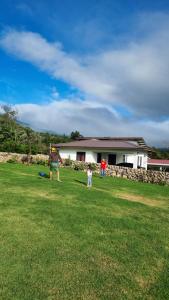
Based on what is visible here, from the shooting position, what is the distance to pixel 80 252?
17.2 feet

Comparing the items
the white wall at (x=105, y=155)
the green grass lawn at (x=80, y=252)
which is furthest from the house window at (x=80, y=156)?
the green grass lawn at (x=80, y=252)

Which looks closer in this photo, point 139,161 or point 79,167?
point 79,167

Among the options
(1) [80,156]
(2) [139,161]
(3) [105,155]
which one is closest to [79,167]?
(3) [105,155]

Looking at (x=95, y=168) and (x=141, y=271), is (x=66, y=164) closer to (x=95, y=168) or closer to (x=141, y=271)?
(x=95, y=168)

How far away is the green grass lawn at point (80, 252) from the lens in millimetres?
4062

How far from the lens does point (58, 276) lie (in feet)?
14.2

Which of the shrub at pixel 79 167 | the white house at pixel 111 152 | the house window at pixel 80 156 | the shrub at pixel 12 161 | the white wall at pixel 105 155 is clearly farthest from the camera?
the house window at pixel 80 156

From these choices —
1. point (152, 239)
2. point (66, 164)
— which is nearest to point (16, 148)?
point (66, 164)

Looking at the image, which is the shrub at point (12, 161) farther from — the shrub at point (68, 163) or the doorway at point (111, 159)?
the doorway at point (111, 159)

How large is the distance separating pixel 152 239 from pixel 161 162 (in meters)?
44.6

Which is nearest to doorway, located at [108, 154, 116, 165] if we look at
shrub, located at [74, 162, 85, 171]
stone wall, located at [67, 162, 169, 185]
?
shrub, located at [74, 162, 85, 171]

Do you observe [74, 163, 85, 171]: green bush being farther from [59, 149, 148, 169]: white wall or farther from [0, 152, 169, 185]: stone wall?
[59, 149, 148, 169]: white wall

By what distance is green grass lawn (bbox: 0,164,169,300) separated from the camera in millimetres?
4062

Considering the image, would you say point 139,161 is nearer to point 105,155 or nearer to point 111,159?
point 111,159
